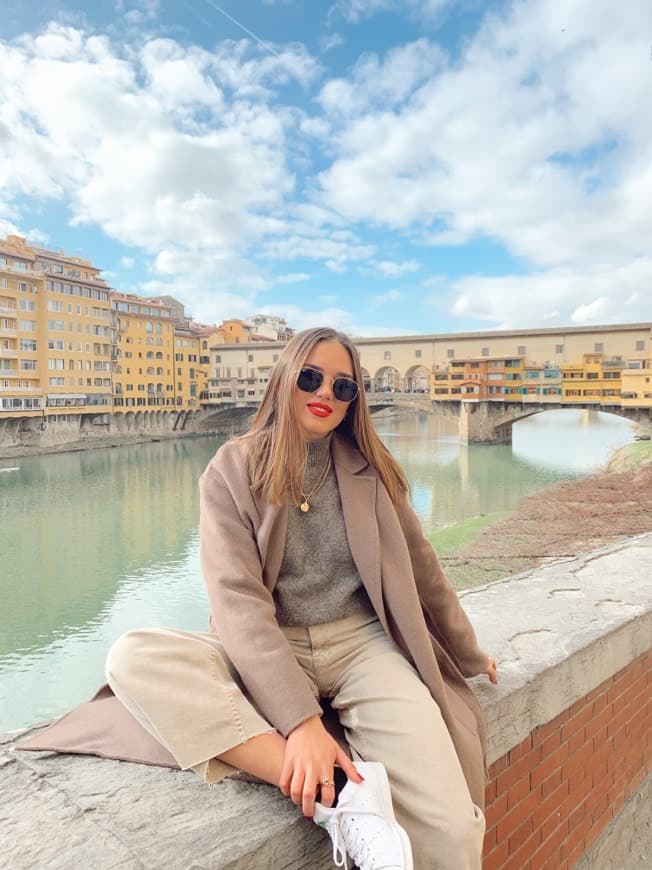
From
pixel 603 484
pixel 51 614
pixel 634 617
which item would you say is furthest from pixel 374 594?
pixel 603 484

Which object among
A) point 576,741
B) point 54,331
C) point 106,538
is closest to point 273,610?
point 576,741

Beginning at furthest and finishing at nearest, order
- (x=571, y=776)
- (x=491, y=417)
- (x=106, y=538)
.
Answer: (x=491, y=417) < (x=106, y=538) < (x=571, y=776)

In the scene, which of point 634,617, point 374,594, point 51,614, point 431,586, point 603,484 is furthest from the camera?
point 603,484

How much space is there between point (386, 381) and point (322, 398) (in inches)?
1469

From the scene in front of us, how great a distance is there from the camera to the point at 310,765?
90cm

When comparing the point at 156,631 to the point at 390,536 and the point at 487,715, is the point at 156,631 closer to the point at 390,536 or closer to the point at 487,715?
the point at 390,536

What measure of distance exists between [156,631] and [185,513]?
12519 mm

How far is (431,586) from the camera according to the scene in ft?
4.12

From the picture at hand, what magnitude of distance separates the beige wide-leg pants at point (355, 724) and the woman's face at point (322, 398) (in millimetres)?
467

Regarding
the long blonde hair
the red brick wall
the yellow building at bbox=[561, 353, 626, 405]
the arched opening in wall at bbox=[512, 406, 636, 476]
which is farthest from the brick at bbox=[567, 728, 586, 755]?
the yellow building at bbox=[561, 353, 626, 405]

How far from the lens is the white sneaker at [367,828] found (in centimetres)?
81

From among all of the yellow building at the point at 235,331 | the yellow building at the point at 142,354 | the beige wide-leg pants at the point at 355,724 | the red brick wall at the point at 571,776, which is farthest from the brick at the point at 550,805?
the yellow building at the point at 235,331

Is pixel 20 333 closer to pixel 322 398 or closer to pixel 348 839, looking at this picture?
pixel 322 398

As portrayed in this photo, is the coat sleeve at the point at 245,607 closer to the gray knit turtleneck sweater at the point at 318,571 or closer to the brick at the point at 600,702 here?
the gray knit turtleneck sweater at the point at 318,571
